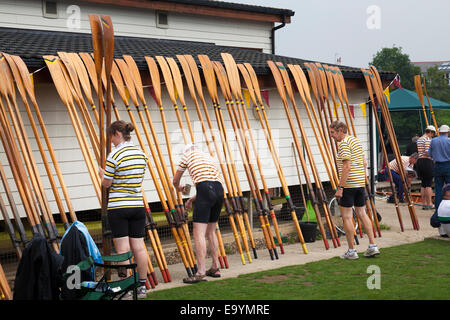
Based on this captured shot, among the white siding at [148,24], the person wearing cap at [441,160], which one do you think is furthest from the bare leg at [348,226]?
the white siding at [148,24]

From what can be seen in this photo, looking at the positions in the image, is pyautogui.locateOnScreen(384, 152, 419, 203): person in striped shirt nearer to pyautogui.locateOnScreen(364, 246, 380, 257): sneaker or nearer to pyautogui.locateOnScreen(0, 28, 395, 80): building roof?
pyautogui.locateOnScreen(0, 28, 395, 80): building roof

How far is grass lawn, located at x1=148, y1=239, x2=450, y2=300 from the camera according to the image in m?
5.28

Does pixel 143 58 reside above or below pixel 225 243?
above

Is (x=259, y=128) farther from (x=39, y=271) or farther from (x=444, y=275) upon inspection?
(x=39, y=271)

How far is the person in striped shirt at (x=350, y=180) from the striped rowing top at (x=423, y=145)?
4665 mm

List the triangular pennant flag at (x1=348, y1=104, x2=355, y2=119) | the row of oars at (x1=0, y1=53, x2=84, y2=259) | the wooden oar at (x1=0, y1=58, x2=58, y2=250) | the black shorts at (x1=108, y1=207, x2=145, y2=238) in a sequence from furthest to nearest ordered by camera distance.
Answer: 1. the triangular pennant flag at (x1=348, y1=104, x2=355, y2=119)
2. the wooden oar at (x1=0, y1=58, x2=58, y2=250)
3. the row of oars at (x1=0, y1=53, x2=84, y2=259)
4. the black shorts at (x1=108, y1=207, x2=145, y2=238)

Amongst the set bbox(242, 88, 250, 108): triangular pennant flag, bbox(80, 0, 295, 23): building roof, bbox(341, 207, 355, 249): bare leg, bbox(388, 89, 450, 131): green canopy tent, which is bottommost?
bbox(341, 207, 355, 249): bare leg

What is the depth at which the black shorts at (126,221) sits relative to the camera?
5535mm

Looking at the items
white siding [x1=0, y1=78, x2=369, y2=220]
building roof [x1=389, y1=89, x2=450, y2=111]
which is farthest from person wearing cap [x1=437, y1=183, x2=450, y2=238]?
building roof [x1=389, y1=89, x2=450, y2=111]

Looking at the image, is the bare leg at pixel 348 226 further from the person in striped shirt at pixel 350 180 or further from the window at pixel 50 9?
the window at pixel 50 9

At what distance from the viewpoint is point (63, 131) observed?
22.6 feet
